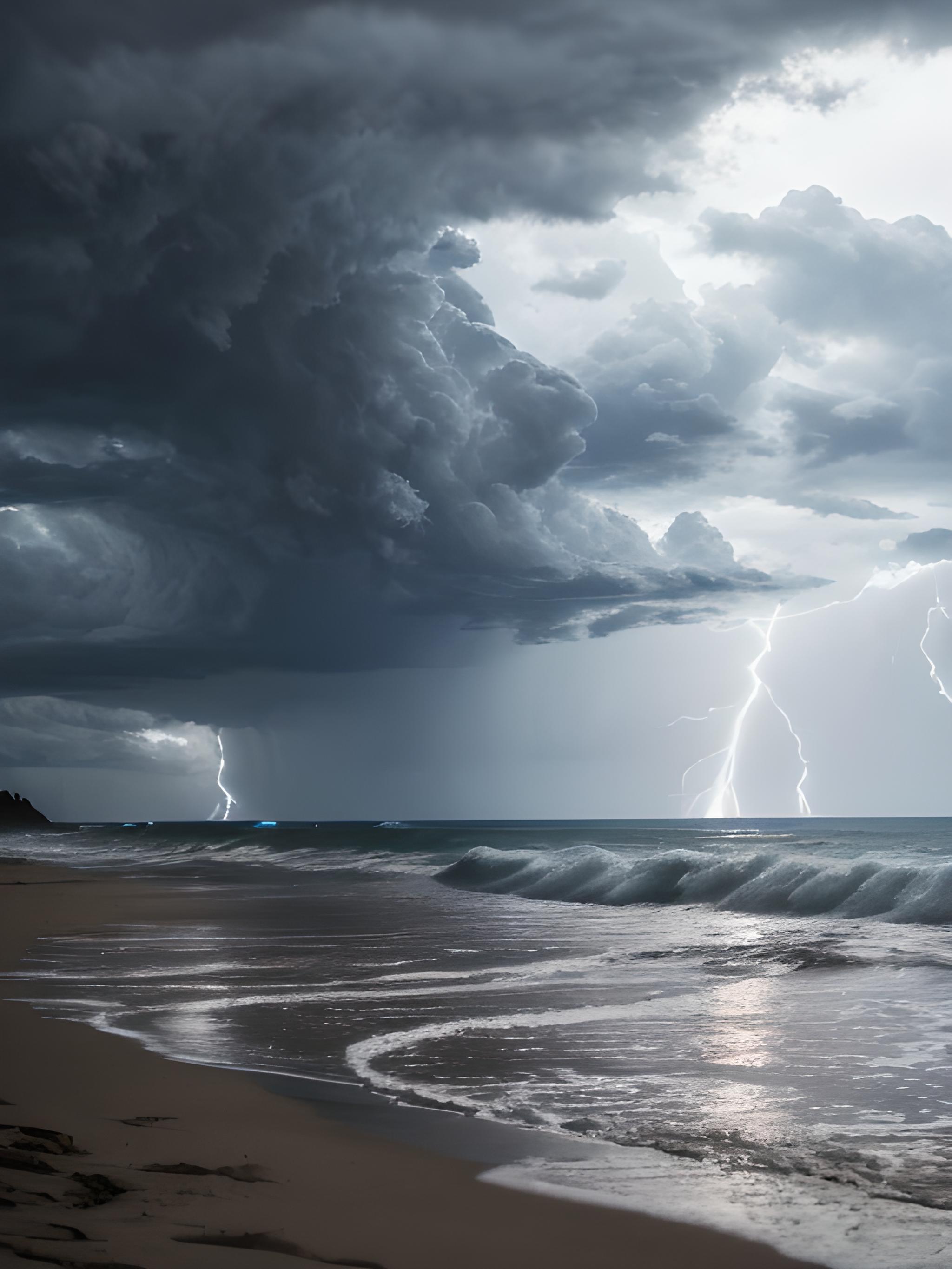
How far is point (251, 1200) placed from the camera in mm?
5090

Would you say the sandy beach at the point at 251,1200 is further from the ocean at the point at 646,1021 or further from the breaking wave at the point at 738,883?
the breaking wave at the point at 738,883

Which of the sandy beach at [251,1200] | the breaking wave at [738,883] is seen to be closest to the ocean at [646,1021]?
the breaking wave at [738,883]

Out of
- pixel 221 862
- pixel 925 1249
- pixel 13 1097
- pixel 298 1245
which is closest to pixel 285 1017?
pixel 13 1097

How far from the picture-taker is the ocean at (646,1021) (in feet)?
18.6

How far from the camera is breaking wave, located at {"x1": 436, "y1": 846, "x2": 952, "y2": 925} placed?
22.0m

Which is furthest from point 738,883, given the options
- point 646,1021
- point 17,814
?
point 17,814

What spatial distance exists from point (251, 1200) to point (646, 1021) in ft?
19.5

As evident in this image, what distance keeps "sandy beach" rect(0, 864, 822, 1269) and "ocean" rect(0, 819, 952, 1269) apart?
417 millimetres

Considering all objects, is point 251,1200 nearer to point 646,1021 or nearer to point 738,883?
point 646,1021

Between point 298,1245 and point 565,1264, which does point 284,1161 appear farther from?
point 565,1264

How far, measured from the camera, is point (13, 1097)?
→ 23.2ft

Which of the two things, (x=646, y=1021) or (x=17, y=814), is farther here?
(x=17, y=814)

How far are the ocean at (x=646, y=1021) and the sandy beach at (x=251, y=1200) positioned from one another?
1.37 ft

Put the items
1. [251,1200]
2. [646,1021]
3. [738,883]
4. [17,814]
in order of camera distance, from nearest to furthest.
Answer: [251,1200]
[646,1021]
[738,883]
[17,814]
